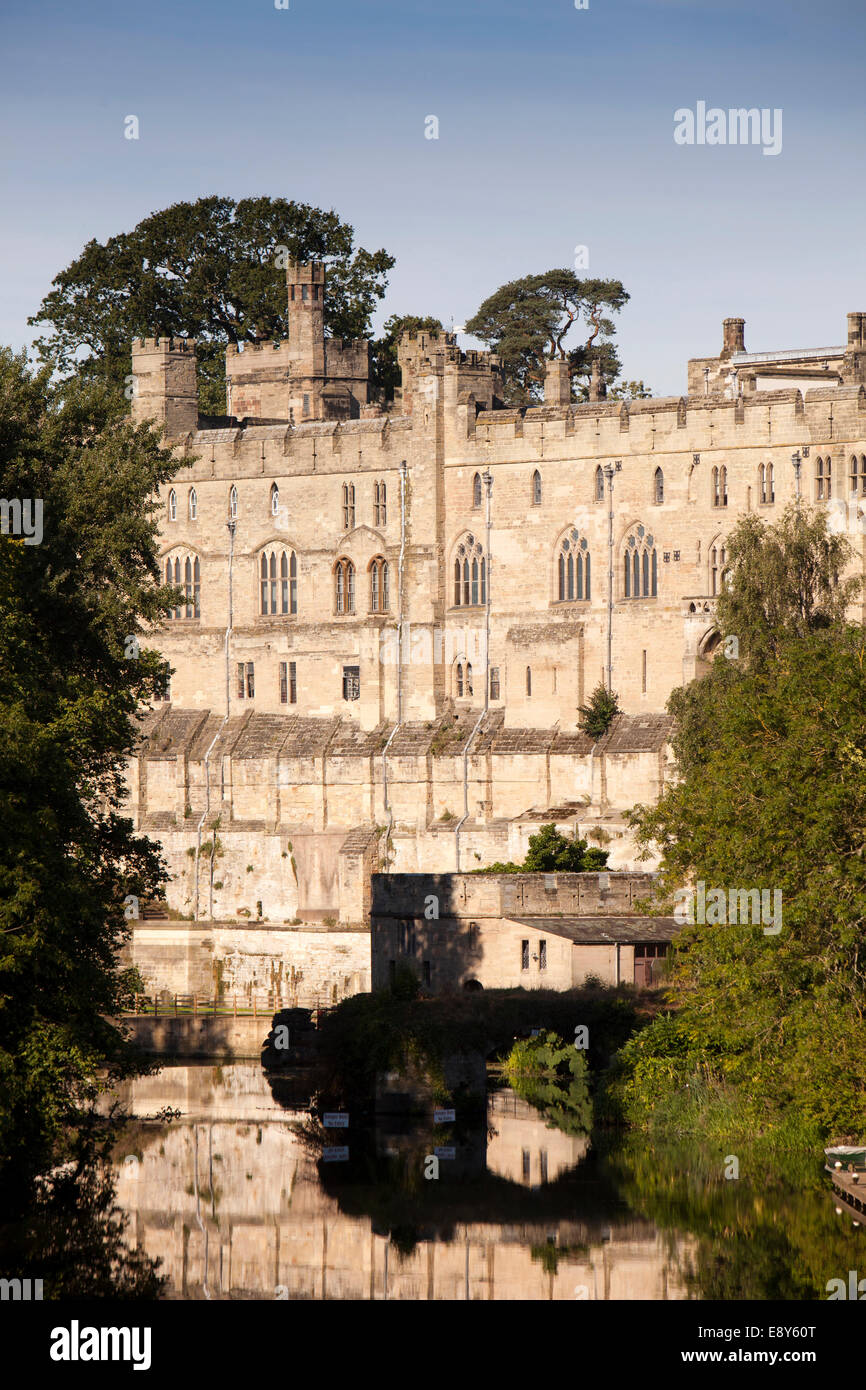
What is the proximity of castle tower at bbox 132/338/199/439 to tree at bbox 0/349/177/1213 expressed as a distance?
115ft

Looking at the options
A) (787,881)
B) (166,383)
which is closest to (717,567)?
(166,383)

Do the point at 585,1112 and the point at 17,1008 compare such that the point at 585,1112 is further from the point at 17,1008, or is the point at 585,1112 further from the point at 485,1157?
the point at 17,1008

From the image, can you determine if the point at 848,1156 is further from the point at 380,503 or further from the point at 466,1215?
the point at 380,503

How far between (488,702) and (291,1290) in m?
35.0

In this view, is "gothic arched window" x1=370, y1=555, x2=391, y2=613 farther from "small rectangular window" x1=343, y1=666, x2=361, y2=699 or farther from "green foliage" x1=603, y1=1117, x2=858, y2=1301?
"green foliage" x1=603, y1=1117, x2=858, y2=1301

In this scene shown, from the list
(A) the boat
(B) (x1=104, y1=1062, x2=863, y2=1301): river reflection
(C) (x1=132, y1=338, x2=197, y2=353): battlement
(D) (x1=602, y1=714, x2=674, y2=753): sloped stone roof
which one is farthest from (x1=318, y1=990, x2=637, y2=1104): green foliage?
(C) (x1=132, y1=338, x2=197, y2=353): battlement

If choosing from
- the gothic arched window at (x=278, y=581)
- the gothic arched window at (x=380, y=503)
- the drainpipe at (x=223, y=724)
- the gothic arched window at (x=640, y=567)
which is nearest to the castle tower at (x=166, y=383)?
the drainpipe at (x=223, y=724)

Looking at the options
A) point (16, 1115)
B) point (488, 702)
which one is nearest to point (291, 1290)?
point (16, 1115)

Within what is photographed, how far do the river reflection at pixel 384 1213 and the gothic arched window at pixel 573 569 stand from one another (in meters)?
22.3

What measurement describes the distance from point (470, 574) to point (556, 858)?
48.1 feet

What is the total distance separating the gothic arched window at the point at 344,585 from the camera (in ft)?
247

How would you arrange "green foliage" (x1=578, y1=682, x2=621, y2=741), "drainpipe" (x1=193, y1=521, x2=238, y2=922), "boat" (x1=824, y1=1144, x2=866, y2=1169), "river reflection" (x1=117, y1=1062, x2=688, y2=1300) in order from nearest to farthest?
"river reflection" (x1=117, y1=1062, x2=688, y2=1300), "boat" (x1=824, y1=1144, x2=866, y2=1169), "green foliage" (x1=578, y1=682, x2=621, y2=741), "drainpipe" (x1=193, y1=521, x2=238, y2=922)

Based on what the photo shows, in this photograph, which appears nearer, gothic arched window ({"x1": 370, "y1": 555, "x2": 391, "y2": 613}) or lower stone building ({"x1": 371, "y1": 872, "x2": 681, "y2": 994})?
lower stone building ({"x1": 371, "y1": 872, "x2": 681, "y2": 994})

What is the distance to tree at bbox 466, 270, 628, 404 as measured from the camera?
9794 centimetres
